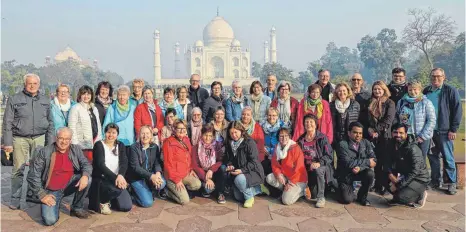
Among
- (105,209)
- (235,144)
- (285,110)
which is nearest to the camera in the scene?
(105,209)

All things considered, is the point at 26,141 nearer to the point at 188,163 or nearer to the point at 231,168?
the point at 188,163

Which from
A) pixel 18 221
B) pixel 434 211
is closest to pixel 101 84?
pixel 18 221

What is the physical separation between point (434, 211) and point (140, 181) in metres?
2.45

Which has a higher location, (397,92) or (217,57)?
(217,57)

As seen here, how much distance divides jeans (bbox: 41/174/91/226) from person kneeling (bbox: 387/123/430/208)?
255cm

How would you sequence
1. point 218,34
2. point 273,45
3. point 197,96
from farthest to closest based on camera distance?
point 273,45, point 218,34, point 197,96

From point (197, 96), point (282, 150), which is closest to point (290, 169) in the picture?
point (282, 150)

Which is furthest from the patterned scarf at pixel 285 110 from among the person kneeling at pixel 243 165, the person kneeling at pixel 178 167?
the person kneeling at pixel 178 167

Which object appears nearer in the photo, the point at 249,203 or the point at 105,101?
the point at 249,203

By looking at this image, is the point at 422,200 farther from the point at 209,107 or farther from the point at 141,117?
the point at 141,117

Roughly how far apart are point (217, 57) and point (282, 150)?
45663 mm

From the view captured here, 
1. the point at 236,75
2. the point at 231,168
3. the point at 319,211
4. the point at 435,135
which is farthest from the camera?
the point at 236,75

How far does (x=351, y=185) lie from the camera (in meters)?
3.60

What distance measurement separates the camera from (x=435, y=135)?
13.1 feet
